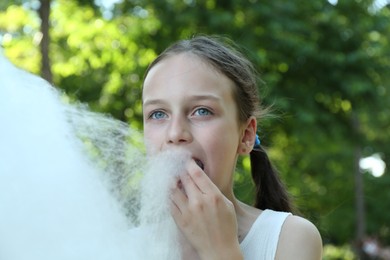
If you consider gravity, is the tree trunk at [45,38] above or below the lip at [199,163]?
below

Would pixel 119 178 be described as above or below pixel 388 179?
above

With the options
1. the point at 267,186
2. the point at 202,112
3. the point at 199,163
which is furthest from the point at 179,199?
the point at 267,186

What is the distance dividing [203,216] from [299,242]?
37cm

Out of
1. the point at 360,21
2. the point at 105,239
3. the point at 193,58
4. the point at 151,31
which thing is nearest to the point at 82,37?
the point at 151,31

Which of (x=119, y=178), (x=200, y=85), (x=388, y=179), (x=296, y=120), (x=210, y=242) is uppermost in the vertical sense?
(x=200, y=85)

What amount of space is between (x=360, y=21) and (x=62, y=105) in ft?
27.3

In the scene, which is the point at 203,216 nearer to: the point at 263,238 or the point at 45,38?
the point at 263,238

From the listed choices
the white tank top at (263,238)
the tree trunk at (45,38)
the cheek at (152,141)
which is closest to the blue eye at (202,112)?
the cheek at (152,141)

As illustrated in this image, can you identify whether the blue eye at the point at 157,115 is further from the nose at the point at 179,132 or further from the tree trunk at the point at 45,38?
the tree trunk at the point at 45,38

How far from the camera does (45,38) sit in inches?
293

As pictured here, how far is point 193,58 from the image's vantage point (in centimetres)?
177

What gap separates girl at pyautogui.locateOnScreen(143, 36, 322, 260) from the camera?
1.46 m

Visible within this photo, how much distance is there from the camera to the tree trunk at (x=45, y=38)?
697cm

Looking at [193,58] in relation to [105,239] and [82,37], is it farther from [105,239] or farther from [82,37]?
[82,37]
